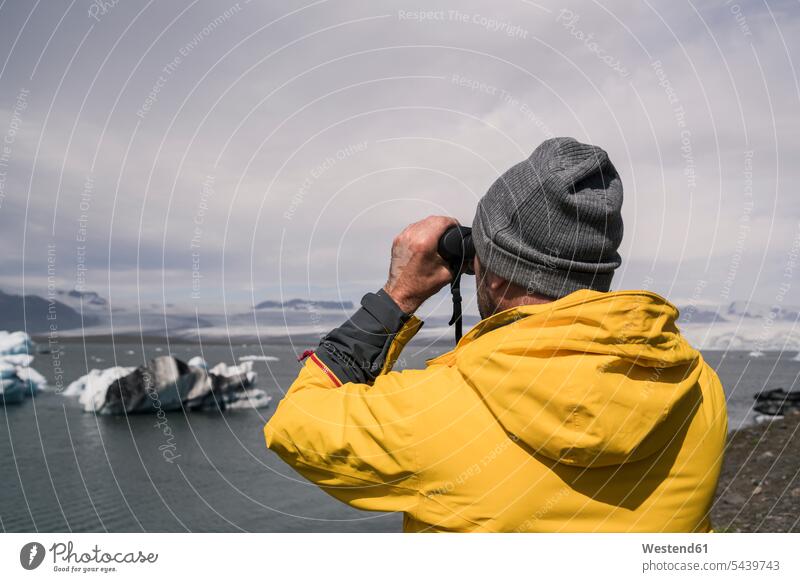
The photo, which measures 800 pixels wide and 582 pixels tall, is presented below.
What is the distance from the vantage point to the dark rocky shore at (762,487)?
776 centimetres

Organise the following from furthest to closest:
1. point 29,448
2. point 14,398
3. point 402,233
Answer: point 14,398 → point 29,448 → point 402,233

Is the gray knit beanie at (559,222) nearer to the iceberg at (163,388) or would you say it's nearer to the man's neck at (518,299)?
the man's neck at (518,299)

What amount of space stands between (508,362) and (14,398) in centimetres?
3566

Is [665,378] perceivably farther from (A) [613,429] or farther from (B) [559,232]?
(B) [559,232]

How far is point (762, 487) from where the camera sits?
30.2 feet

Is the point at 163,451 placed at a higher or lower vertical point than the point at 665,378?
lower

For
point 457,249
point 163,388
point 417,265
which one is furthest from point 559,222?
point 163,388

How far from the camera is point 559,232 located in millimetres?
1596

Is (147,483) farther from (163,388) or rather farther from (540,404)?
(540,404)
